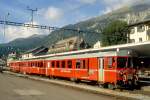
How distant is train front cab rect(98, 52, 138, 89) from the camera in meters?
27.2

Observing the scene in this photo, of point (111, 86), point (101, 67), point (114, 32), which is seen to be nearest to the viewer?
point (111, 86)

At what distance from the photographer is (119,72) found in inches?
1069

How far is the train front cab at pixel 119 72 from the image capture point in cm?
2719

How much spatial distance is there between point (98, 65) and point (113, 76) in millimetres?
2836

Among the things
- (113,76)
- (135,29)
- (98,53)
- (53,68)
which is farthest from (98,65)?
(135,29)

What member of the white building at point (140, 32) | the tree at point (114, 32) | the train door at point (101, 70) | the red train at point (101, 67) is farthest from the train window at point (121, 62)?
the tree at point (114, 32)

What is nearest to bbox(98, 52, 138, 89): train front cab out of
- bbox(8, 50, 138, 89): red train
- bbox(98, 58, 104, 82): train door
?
bbox(8, 50, 138, 89): red train

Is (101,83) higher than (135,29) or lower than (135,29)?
lower

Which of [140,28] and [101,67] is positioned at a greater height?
[140,28]

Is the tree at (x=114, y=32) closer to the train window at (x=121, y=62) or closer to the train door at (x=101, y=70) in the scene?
the train door at (x=101, y=70)

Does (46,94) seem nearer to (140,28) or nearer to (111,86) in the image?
(111,86)

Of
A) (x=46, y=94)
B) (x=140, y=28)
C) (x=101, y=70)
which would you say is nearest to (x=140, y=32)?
(x=140, y=28)

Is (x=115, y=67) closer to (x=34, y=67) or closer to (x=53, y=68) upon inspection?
(x=53, y=68)

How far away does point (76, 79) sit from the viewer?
3656 cm
